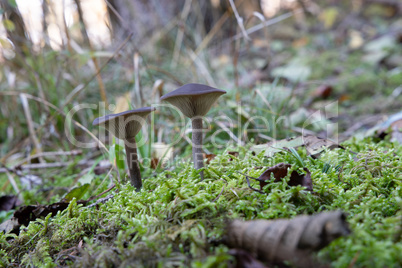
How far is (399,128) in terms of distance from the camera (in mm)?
2031

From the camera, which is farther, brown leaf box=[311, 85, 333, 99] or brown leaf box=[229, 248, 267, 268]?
brown leaf box=[311, 85, 333, 99]

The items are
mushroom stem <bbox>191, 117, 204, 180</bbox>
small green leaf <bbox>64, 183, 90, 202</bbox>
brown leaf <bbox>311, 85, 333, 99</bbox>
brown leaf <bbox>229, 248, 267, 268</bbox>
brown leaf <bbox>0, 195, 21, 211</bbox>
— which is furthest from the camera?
brown leaf <bbox>311, 85, 333, 99</bbox>

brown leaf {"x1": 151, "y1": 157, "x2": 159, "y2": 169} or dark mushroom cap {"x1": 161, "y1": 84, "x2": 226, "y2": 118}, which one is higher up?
dark mushroom cap {"x1": 161, "y1": 84, "x2": 226, "y2": 118}

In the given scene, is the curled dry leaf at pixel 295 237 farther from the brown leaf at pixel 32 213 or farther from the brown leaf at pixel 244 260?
the brown leaf at pixel 32 213

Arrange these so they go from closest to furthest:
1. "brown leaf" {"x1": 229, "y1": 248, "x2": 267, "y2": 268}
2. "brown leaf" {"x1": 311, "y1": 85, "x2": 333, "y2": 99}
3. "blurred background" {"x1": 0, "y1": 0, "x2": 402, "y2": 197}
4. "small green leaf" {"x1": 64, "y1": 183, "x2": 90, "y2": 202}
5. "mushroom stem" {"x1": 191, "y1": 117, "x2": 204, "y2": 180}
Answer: "brown leaf" {"x1": 229, "y1": 248, "x2": 267, "y2": 268}
"mushroom stem" {"x1": 191, "y1": 117, "x2": 204, "y2": 180}
"small green leaf" {"x1": 64, "y1": 183, "x2": 90, "y2": 202}
"blurred background" {"x1": 0, "y1": 0, "x2": 402, "y2": 197}
"brown leaf" {"x1": 311, "y1": 85, "x2": 333, "y2": 99}

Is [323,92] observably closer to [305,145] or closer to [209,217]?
[305,145]

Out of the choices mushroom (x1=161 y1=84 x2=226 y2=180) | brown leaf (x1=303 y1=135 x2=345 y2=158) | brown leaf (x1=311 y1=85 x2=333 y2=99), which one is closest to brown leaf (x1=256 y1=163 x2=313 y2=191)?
mushroom (x1=161 y1=84 x2=226 y2=180)

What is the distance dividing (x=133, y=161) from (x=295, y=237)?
3.30 feet

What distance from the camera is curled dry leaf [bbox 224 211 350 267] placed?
79 centimetres

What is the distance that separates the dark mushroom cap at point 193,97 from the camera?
1.23 metres

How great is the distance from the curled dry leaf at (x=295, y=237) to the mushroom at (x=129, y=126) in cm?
75

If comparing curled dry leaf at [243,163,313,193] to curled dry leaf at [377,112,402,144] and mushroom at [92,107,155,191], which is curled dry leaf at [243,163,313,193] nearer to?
mushroom at [92,107,155,191]

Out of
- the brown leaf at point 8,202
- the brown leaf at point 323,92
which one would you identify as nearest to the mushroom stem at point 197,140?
the brown leaf at point 8,202

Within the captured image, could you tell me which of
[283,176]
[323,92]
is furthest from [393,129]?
[323,92]
